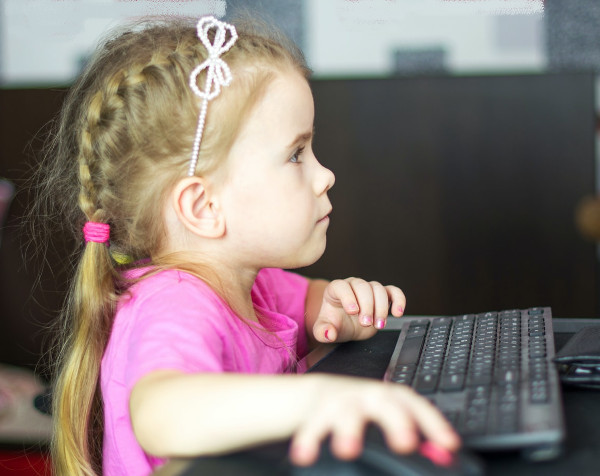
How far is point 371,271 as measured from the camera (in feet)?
5.28

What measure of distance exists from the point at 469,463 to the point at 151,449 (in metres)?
0.22

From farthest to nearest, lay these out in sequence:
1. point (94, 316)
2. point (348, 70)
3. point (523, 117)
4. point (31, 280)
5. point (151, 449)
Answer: point (348, 70) < point (31, 280) < point (523, 117) < point (94, 316) < point (151, 449)

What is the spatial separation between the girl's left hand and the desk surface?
0.06ft

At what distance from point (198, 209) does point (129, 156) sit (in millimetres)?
92

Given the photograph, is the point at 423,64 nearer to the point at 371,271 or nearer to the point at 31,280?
the point at 371,271

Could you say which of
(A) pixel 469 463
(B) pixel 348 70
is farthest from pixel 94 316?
(B) pixel 348 70

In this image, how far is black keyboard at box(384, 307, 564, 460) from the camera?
1.60 ft

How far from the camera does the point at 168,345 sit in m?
0.59

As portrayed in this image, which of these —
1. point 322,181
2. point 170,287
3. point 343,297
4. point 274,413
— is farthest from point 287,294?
point 274,413

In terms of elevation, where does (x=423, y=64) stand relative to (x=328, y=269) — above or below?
above

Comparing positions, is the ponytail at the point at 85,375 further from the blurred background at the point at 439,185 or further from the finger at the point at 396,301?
the blurred background at the point at 439,185

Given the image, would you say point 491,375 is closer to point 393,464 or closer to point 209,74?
point 393,464

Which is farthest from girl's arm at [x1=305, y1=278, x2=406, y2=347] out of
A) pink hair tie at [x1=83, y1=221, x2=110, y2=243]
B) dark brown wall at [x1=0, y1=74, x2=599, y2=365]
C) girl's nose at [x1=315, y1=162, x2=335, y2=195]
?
dark brown wall at [x1=0, y1=74, x2=599, y2=365]

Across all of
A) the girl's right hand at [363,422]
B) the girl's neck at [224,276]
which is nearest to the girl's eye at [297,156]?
the girl's neck at [224,276]
